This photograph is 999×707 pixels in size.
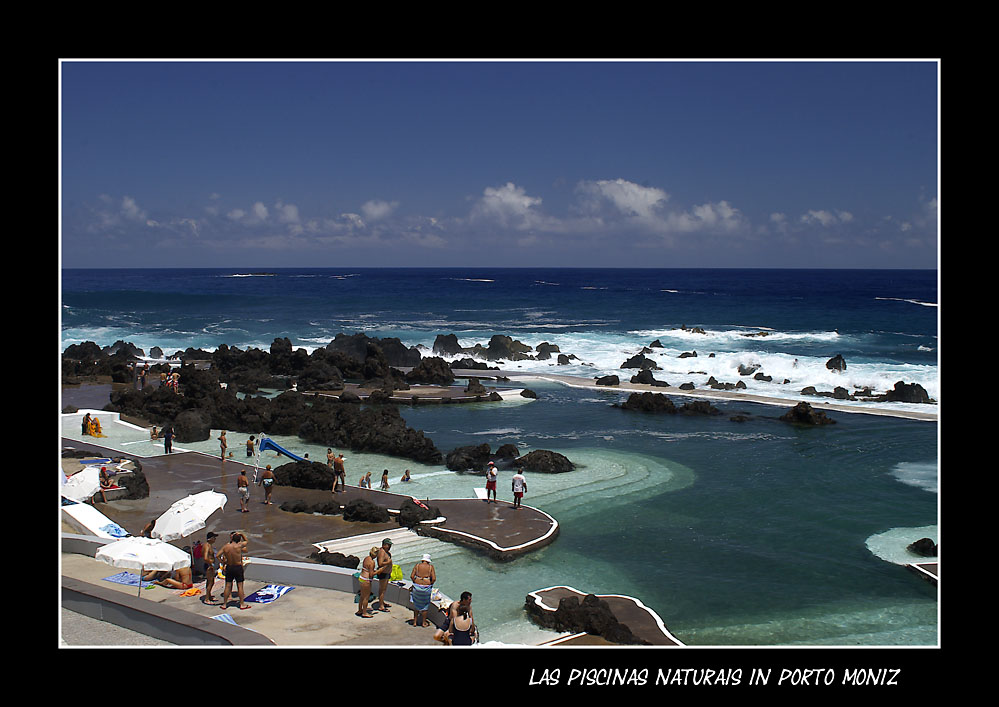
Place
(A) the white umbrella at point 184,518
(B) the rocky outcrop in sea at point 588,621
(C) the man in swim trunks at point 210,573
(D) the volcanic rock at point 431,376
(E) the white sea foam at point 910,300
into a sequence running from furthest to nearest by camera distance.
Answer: (E) the white sea foam at point 910,300 → (D) the volcanic rock at point 431,376 → (A) the white umbrella at point 184,518 → (B) the rocky outcrop in sea at point 588,621 → (C) the man in swim trunks at point 210,573

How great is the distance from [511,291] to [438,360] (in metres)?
90.6

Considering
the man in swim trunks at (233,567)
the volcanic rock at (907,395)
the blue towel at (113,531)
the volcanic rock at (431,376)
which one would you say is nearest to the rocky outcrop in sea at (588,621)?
the man in swim trunks at (233,567)

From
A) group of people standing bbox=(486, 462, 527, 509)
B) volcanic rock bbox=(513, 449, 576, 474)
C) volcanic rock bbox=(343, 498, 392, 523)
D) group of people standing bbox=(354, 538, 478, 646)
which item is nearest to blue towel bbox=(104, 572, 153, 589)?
group of people standing bbox=(354, 538, 478, 646)

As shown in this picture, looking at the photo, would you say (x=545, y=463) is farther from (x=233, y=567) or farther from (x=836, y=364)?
(x=836, y=364)

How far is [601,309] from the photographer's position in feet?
340

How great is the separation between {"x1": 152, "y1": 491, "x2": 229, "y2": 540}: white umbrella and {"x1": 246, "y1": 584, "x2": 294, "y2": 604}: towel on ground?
1.77 metres

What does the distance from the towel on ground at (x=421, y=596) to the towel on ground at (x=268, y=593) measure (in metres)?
2.65

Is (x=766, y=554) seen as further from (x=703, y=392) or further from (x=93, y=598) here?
(x=703, y=392)

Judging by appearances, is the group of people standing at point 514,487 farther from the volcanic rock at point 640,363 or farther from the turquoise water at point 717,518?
the volcanic rock at point 640,363

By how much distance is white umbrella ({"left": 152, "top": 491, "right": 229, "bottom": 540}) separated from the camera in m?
14.4

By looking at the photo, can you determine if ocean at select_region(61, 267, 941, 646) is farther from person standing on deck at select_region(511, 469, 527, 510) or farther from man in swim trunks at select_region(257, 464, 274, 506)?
man in swim trunks at select_region(257, 464, 274, 506)

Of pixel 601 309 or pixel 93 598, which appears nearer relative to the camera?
pixel 93 598

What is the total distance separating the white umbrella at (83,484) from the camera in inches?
755
